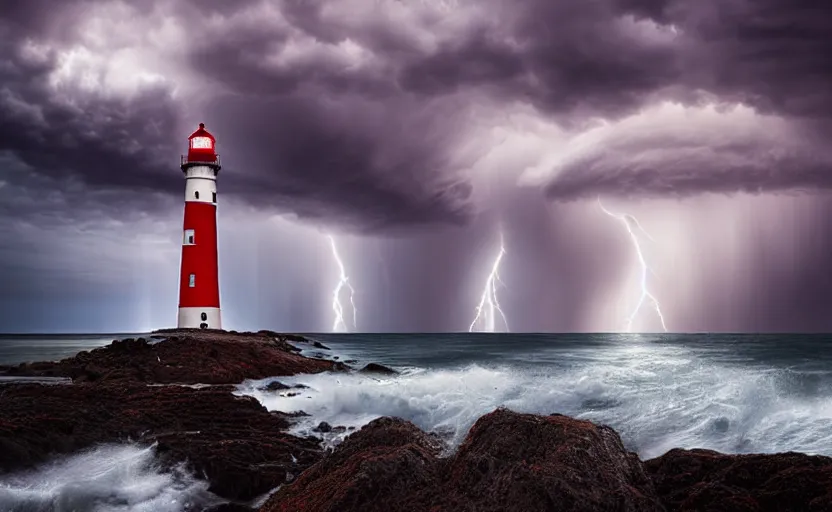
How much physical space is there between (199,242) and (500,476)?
2787 centimetres

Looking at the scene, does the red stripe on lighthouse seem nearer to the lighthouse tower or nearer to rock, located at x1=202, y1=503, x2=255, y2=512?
the lighthouse tower

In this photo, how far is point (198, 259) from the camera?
30.5 metres

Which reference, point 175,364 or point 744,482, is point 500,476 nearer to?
point 744,482

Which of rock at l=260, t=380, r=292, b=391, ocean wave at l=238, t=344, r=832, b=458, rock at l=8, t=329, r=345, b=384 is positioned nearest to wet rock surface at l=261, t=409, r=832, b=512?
ocean wave at l=238, t=344, r=832, b=458

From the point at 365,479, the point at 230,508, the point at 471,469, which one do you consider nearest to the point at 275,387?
the point at 230,508

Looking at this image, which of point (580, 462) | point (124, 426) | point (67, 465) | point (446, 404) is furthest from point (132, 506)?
point (446, 404)

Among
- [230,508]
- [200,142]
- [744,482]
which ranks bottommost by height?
[230,508]

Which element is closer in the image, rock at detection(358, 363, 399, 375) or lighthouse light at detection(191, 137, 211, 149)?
rock at detection(358, 363, 399, 375)

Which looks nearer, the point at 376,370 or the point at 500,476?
the point at 500,476

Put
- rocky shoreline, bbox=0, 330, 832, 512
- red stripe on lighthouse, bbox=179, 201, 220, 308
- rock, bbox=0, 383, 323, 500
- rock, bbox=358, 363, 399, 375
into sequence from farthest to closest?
1. red stripe on lighthouse, bbox=179, 201, 220, 308
2. rock, bbox=358, 363, 399, 375
3. rock, bbox=0, 383, 323, 500
4. rocky shoreline, bbox=0, 330, 832, 512

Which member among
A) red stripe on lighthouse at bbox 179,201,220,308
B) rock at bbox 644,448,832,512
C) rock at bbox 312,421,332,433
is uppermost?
red stripe on lighthouse at bbox 179,201,220,308

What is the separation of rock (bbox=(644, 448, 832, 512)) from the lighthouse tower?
27490 millimetres

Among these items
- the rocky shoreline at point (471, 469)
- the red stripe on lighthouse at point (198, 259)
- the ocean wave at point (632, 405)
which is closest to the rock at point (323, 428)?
the ocean wave at point (632, 405)

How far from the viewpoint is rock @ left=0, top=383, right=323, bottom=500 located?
7.83 meters
